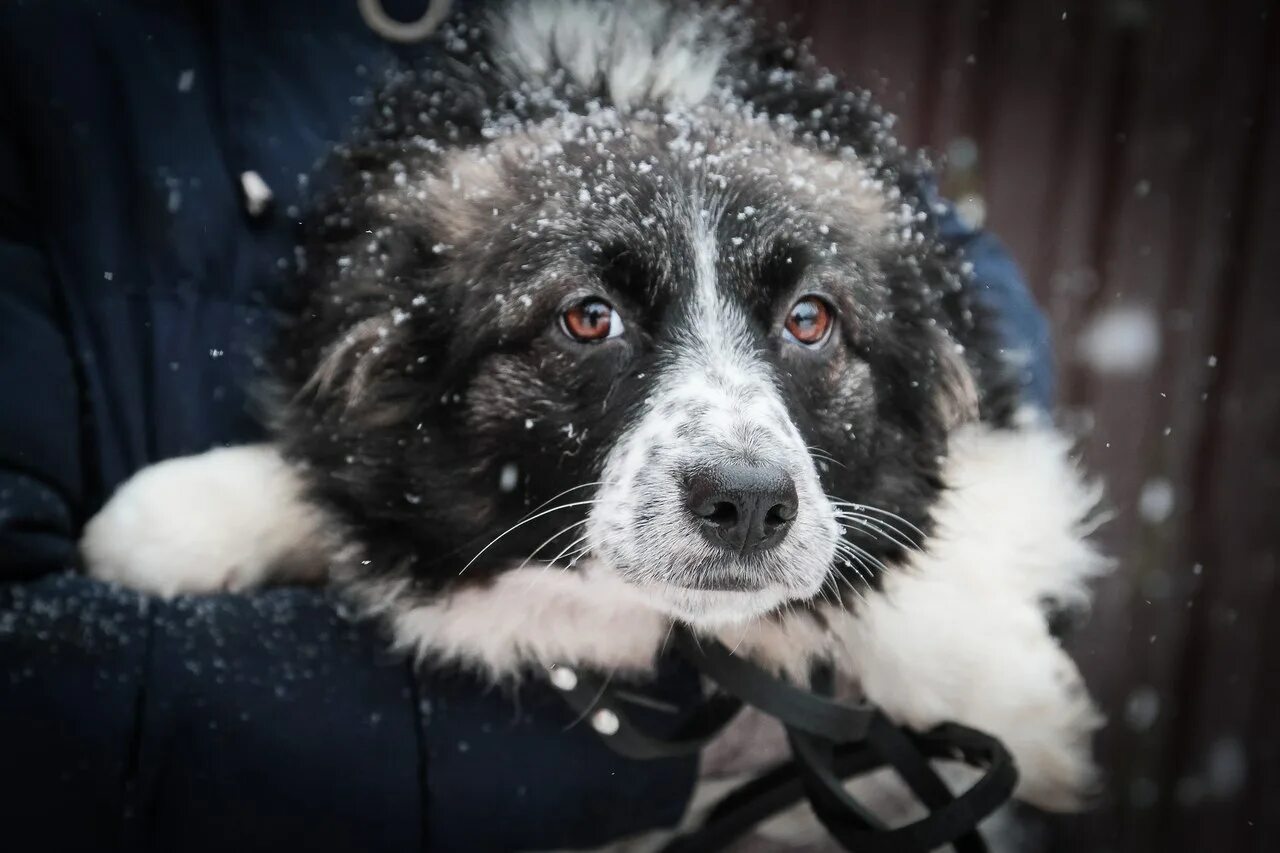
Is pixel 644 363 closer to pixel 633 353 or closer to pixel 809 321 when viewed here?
pixel 633 353

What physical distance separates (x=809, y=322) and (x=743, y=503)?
15.8 inches

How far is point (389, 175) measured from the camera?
62.8 inches

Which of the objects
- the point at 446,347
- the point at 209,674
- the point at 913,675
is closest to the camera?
the point at 209,674

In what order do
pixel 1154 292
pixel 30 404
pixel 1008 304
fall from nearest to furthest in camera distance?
pixel 30 404 → pixel 1008 304 → pixel 1154 292

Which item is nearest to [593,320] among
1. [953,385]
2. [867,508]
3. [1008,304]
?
[867,508]

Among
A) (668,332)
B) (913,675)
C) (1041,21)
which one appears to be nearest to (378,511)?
(668,332)

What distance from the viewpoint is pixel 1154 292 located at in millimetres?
3389

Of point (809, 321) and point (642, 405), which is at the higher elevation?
point (809, 321)

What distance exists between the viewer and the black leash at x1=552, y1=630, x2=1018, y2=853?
136 cm

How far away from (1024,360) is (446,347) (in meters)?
1.12

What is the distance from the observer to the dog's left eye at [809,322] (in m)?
1.49

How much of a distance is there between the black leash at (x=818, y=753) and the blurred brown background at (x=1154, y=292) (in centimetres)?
211

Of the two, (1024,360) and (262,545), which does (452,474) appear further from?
(1024,360)

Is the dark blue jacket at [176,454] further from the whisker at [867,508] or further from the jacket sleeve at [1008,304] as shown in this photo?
the whisker at [867,508]
